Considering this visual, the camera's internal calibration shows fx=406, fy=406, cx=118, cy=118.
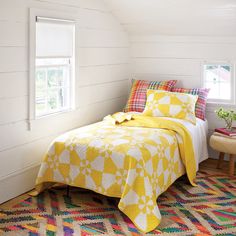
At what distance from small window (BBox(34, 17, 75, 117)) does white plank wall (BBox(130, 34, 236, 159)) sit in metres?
1.34

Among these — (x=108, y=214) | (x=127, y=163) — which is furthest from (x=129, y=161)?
(x=108, y=214)

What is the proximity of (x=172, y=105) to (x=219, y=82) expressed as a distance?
83 centimetres

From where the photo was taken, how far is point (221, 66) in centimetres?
494

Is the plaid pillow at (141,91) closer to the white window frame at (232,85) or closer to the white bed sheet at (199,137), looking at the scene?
the white window frame at (232,85)

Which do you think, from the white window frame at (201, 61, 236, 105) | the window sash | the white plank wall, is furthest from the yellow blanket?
the white plank wall

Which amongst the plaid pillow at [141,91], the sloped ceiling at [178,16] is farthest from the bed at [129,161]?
the sloped ceiling at [178,16]

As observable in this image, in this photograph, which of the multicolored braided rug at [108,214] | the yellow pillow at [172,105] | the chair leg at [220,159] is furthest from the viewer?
the chair leg at [220,159]

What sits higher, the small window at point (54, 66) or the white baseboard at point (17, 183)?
the small window at point (54, 66)

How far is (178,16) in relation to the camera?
4.66m

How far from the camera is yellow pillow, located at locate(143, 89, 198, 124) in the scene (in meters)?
4.51

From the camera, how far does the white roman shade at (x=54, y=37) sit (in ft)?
12.6

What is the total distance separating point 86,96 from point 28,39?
116 cm

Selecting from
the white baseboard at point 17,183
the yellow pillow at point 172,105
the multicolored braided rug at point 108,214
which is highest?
the yellow pillow at point 172,105

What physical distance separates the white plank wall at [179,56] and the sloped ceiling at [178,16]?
0.33 ft
